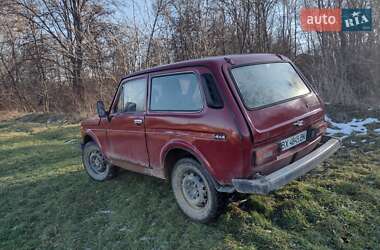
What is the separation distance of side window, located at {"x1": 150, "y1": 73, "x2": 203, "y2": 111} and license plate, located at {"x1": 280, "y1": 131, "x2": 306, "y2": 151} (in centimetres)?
92

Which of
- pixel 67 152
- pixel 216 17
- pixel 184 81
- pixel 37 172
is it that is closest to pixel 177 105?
pixel 184 81

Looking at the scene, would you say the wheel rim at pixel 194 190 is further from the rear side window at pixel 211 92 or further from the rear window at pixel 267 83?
the rear window at pixel 267 83

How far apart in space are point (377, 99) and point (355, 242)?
11.4m

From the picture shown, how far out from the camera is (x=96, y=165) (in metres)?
5.35

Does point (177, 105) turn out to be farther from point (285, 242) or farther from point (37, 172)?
point (37, 172)

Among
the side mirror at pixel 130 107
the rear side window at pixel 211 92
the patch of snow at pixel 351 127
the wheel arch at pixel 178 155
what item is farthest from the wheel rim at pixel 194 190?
the patch of snow at pixel 351 127

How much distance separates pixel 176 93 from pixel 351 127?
4745 millimetres

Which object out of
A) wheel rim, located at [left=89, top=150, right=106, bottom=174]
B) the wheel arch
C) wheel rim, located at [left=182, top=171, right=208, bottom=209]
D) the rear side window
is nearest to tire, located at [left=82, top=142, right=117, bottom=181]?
wheel rim, located at [left=89, top=150, right=106, bottom=174]

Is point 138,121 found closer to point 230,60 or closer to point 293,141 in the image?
point 230,60

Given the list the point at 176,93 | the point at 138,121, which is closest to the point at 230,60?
the point at 176,93

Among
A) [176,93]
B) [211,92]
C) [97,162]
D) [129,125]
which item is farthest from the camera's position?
[97,162]

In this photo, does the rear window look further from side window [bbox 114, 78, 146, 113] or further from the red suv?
side window [bbox 114, 78, 146, 113]

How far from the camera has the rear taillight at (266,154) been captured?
2887 mm

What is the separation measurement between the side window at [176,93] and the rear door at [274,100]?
1.44 feet
